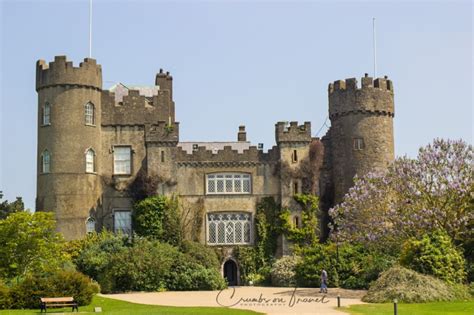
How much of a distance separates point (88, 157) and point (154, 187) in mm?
4351

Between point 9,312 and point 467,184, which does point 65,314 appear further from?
point 467,184

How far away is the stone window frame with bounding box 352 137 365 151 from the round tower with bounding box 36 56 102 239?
15.5m

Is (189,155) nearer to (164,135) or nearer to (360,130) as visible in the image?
(164,135)

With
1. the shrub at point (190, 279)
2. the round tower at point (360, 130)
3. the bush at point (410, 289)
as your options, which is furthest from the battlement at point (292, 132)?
the bush at point (410, 289)

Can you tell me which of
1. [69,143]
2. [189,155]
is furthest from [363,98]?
[69,143]

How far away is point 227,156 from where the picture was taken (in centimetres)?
4681

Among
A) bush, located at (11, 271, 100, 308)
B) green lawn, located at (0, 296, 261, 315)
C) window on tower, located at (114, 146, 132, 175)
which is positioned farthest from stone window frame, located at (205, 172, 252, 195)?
bush, located at (11, 271, 100, 308)

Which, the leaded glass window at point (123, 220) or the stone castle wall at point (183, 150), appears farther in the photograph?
the leaded glass window at point (123, 220)

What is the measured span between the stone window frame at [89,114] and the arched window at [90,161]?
169 centimetres

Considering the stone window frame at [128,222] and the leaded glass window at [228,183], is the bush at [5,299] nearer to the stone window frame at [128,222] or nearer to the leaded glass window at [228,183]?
the stone window frame at [128,222]

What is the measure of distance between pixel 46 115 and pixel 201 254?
42.0 ft

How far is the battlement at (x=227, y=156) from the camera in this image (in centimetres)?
4666

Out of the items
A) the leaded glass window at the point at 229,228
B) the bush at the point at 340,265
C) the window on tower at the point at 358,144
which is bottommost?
the bush at the point at 340,265

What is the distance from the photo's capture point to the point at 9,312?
89.1 feet
